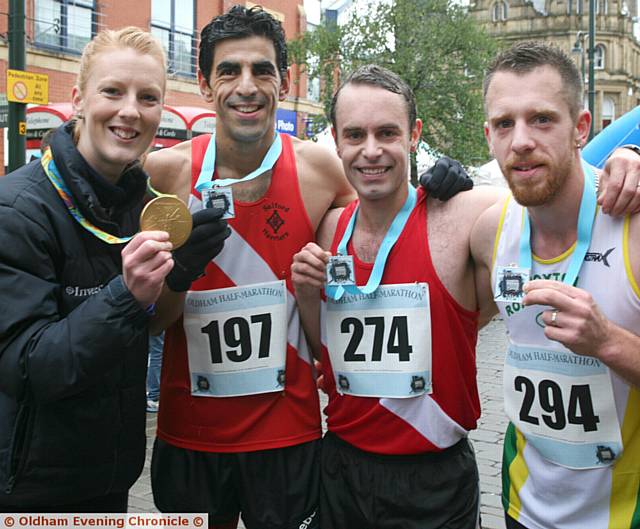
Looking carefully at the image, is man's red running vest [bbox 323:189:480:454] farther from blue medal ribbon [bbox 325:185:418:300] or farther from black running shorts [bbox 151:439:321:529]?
black running shorts [bbox 151:439:321:529]

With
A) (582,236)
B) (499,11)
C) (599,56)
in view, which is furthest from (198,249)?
(499,11)

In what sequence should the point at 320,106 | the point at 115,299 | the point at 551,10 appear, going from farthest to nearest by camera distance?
the point at 551,10 < the point at 320,106 < the point at 115,299

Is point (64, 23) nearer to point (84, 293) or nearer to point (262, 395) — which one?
point (262, 395)

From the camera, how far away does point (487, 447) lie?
5.36m

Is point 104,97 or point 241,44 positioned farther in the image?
point 241,44

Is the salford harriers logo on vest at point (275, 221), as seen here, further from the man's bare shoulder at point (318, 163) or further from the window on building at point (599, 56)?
the window on building at point (599, 56)

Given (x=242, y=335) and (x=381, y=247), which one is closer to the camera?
(x=381, y=247)

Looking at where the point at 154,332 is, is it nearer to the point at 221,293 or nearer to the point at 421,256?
the point at 221,293

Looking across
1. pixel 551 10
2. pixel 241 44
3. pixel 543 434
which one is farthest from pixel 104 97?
pixel 551 10

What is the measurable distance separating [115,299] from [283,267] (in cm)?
96

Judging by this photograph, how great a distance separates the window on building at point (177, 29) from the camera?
61.7 ft

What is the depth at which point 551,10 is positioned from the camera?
5903 cm

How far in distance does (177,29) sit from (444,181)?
18150mm

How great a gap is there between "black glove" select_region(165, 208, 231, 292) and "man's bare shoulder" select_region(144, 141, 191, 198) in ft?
1.37
